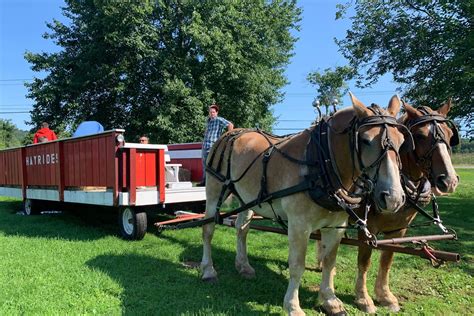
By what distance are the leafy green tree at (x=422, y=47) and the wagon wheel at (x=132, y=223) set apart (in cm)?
754

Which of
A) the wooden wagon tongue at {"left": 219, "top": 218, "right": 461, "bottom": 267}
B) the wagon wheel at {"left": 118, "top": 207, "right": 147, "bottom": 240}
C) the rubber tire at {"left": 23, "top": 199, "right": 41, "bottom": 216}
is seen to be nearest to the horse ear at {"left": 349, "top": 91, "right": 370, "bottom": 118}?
the wooden wagon tongue at {"left": 219, "top": 218, "right": 461, "bottom": 267}

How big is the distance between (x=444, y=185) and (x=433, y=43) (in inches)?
341

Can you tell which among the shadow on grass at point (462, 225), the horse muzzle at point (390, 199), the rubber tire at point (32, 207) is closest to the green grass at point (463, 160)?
the shadow on grass at point (462, 225)

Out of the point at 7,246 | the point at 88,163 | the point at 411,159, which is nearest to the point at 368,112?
the point at 411,159

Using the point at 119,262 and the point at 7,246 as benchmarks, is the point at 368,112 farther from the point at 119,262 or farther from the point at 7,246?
the point at 7,246

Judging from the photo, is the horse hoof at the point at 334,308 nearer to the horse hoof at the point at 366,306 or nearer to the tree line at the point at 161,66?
the horse hoof at the point at 366,306

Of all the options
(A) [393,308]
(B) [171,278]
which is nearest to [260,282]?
(B) [171,278]

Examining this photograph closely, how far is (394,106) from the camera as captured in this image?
3281 mm

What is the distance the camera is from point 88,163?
7.12 m

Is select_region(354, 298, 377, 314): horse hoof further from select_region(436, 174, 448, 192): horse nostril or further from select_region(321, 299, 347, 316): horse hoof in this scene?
select_region(436, 174, 448, 192): horse nostril

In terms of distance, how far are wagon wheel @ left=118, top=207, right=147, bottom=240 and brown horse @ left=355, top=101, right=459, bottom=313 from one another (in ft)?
12.4

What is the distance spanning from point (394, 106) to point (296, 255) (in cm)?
Result: 156

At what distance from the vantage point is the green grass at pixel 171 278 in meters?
3.98

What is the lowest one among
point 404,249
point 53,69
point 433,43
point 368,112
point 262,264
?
point 262,264
